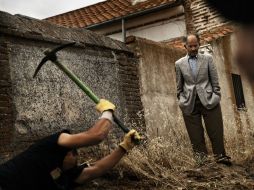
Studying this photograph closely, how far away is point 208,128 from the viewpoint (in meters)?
6.34

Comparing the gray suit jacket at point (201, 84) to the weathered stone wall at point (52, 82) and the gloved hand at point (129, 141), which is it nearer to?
the weathered stone wall at point (52, 82)

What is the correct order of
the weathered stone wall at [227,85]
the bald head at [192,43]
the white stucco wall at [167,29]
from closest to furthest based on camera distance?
the bald head at [192,43] → the weathered stone wall at [227,85] → the white stucco wall at [167,29]

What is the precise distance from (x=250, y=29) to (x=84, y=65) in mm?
5560

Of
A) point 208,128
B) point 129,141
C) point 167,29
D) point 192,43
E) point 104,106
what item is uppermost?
point 167,29

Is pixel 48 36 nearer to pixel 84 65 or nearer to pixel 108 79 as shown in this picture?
pixel 84 65

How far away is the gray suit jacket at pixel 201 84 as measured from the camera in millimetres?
6270

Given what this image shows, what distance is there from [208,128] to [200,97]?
438mm

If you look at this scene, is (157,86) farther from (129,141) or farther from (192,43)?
(129,141)

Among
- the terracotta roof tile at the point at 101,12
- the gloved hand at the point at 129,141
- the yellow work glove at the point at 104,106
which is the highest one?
the terracotta roof tile at the point at 101,12

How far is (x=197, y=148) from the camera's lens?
633 centimetres

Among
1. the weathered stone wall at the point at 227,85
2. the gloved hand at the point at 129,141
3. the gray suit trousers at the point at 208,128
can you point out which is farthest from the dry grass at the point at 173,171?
the weathered stone wall at the point at 227,85

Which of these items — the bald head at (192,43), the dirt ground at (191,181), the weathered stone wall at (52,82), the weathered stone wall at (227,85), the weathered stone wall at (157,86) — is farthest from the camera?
the weathered stone wall at (227,85)

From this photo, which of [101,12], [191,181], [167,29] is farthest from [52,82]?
[101,12]

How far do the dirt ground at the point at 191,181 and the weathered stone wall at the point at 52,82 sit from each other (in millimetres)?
1037
